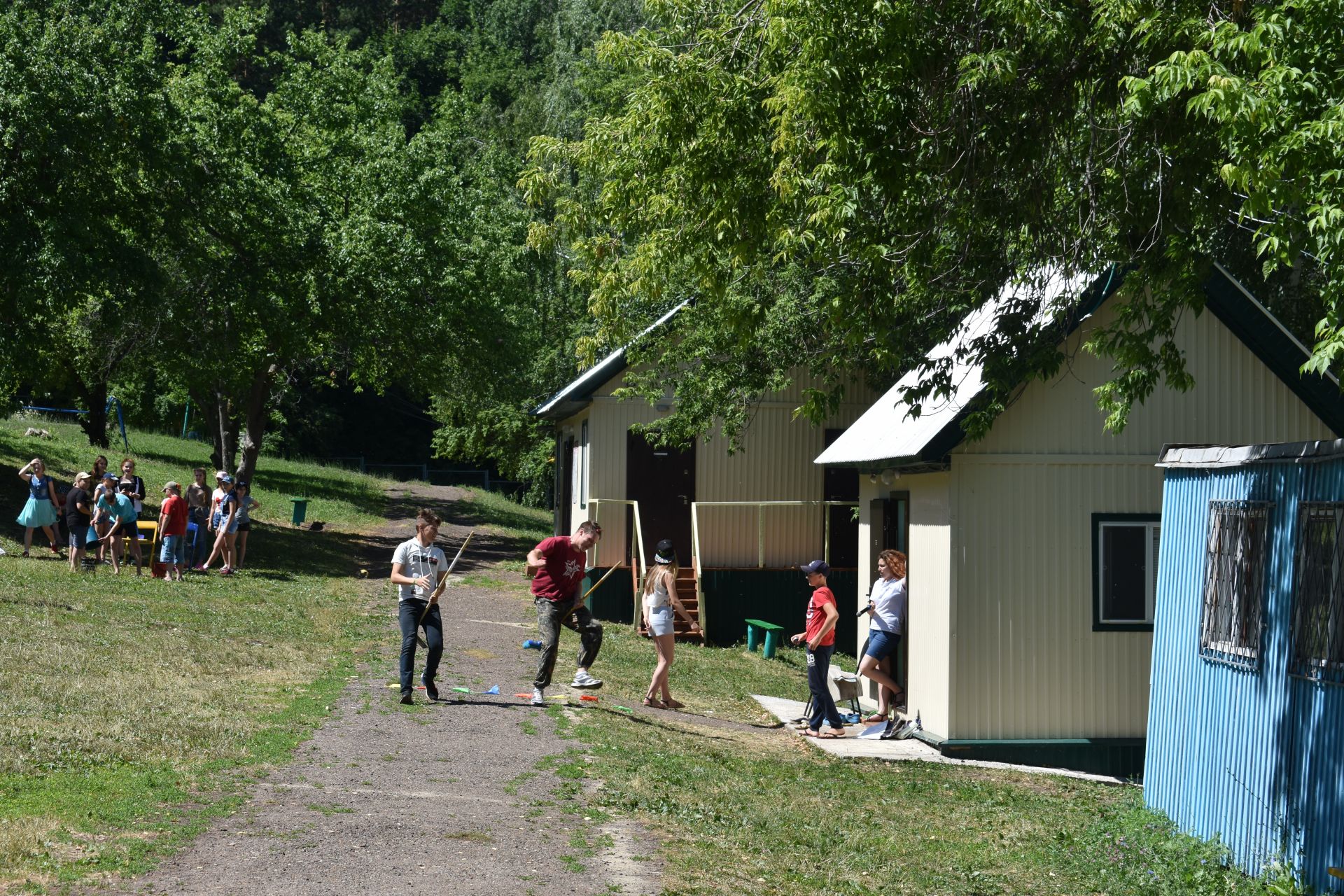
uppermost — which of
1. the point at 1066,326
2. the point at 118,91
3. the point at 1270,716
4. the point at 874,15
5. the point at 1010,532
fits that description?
the point at 118,91

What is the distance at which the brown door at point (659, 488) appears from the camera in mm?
21734

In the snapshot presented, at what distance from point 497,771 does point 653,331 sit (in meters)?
11.5

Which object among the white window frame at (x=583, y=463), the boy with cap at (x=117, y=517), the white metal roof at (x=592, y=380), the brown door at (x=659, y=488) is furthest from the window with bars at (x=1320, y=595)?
the boy with cap at (x=117, y=517)

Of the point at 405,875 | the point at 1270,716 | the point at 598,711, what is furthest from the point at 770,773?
the point at 405,875

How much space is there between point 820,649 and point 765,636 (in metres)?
7.18

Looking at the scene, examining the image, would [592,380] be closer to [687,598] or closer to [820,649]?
[687,598]

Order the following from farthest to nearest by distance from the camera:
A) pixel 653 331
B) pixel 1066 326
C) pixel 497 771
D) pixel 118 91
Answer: pixel 118 91 < pixel 653 331 < pixel 1066 326 < pixel 497 771

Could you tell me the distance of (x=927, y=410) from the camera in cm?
1383

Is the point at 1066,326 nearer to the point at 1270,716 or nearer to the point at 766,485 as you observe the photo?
the point at 1270,716

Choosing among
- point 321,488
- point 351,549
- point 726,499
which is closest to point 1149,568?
point 726,499

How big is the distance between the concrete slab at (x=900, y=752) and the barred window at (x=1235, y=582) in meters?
3.61

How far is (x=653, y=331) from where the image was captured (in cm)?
2012

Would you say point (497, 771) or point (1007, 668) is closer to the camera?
point (497, 771)

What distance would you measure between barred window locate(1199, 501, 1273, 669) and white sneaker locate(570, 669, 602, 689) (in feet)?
19.8
